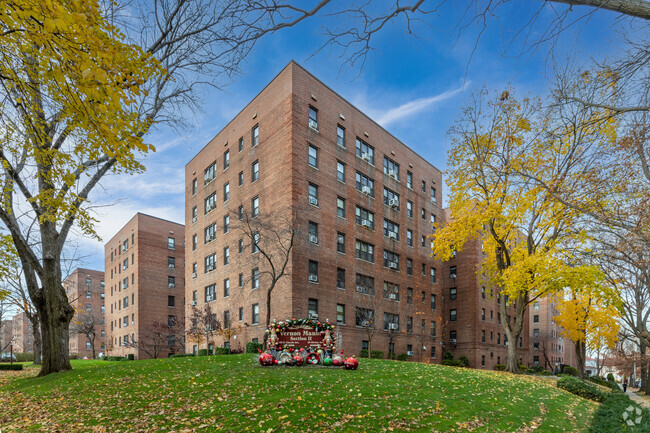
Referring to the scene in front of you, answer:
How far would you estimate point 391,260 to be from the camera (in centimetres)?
4003

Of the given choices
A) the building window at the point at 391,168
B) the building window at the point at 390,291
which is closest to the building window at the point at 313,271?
the building window at the point at 390,291

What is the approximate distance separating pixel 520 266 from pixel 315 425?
66.6 ft

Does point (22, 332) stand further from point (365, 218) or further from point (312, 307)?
point (365, 218)

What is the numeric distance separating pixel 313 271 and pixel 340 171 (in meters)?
9.04

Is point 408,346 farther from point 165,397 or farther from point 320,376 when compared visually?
point 165,397

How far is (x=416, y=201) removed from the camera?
4488cm

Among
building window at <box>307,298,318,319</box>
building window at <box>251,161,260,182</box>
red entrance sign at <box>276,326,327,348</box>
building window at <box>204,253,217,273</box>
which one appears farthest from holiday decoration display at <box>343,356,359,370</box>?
building window at <box>204,253,217,273</box>

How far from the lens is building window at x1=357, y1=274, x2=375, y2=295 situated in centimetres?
3542

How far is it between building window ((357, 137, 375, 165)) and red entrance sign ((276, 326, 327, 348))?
2143cm

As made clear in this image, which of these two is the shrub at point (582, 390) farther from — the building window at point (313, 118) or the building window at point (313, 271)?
the building window at point (313, 118)

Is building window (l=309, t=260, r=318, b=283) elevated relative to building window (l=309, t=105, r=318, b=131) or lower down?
→ lower down

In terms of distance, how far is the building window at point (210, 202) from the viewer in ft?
134

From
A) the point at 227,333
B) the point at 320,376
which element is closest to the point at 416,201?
the point at 227,333

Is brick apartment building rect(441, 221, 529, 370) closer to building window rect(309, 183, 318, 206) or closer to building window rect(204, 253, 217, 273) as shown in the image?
building window rect(309, 183, 318, 206)
